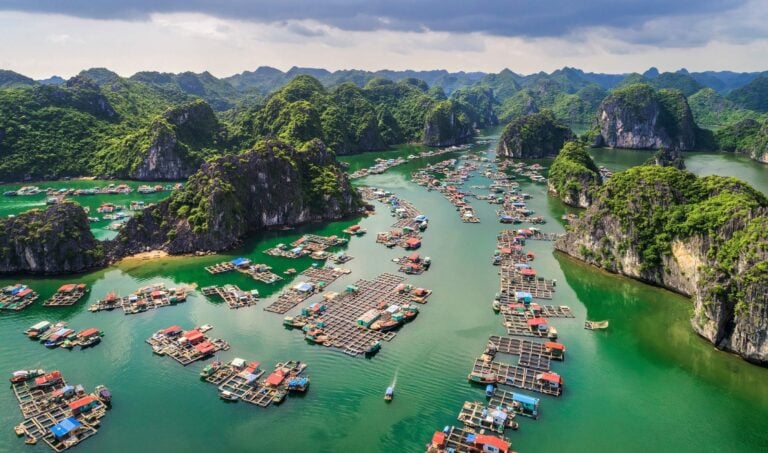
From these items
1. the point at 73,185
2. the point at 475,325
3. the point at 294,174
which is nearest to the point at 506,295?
the point at 475,325

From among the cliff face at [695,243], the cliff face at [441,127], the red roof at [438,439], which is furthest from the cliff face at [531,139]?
the red roof at [438,439]

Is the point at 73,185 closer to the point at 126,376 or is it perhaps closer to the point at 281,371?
the point at 126,376

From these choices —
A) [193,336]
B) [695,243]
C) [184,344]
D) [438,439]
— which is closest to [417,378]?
[438,439]

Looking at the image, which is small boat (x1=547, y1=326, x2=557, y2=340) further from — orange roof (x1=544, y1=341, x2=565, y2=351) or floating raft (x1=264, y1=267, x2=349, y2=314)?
floating raft (x1=264, y1=267, x2=349, y2=314)

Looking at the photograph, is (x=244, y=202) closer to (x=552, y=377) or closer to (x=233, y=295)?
(x=233, y=295)

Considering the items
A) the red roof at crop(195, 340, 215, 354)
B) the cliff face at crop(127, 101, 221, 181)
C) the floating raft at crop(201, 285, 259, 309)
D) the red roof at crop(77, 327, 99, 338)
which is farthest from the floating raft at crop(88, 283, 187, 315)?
the cliff face at crop(127, 101, 221, 181)
